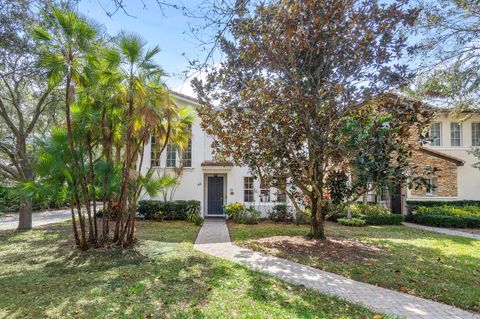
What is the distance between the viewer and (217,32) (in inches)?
217

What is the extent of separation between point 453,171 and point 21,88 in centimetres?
2672

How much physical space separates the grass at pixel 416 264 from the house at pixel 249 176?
212 inches

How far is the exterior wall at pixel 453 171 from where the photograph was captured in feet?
65.8

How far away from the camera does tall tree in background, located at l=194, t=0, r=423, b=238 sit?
8.31 meters

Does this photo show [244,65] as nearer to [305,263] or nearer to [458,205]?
[305,263]

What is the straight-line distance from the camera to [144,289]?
6.03 metres

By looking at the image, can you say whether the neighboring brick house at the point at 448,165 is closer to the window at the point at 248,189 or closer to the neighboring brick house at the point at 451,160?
the neighboring brick house at the point at 451,160

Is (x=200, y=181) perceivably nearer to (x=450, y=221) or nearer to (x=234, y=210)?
(x=234, y=210)

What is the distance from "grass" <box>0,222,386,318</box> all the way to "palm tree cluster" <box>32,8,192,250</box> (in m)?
1.63

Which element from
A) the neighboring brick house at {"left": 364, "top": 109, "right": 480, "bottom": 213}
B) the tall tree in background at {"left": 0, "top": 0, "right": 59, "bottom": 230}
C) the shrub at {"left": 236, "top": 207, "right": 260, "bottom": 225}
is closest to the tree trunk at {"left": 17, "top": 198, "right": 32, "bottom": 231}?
the tall tree in background at {"left": 0, "top": 0, "right": 59, "bottom": 230}

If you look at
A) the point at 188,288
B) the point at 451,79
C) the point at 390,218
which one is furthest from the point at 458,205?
the point at 188,288

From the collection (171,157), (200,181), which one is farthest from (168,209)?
(171,157)

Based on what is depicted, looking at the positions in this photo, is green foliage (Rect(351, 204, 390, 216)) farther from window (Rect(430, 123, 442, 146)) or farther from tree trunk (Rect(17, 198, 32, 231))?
tree trunk (Rect(17, 198, 32, 231))

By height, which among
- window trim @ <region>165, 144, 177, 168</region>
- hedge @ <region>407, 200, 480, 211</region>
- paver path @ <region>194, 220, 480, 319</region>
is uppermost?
window trim @ <region>165, 144, 177, 168</region>
